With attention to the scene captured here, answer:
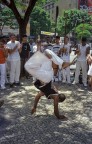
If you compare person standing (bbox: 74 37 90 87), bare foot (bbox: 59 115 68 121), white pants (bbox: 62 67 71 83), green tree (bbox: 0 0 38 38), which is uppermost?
green tree (bbox: 0 0 38 38)

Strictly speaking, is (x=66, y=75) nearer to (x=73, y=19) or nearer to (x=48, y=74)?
(x=48, y=74)

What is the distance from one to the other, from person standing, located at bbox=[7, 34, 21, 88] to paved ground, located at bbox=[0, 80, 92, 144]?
169 cm

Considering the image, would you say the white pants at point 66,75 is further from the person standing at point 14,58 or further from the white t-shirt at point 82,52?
the person standing at point 14,58

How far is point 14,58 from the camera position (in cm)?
1294

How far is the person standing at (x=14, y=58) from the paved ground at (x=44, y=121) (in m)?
1.69

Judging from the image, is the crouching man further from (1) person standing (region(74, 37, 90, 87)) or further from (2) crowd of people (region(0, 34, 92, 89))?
(1) person standing (region(74, 37, 90, 87))

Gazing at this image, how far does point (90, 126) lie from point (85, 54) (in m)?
5.61

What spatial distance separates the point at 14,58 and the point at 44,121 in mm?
5268

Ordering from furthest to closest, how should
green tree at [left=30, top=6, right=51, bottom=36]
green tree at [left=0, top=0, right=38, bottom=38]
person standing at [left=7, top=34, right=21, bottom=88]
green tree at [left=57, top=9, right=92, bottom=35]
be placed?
green tree at [left=57, top=9, right=92, bottom=35] → green tree at [left=30, top=6, right=51, bottom=36] → green tree at [left=0, top=0, right=38, bottom=38] → person standing at [left=7, top=34, right=21, bottom=88]

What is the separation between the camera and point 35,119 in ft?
26.9

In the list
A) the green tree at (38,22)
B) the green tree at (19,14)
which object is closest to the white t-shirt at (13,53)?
→ the green tree at (19,14)

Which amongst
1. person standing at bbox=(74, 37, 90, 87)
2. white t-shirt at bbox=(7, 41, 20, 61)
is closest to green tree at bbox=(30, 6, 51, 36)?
person standing at bbox=(74, 37, 90, 87)

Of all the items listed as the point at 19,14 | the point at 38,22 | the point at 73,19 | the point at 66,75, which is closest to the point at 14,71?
the point at 66,75

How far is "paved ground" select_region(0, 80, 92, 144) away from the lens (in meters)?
6.82
